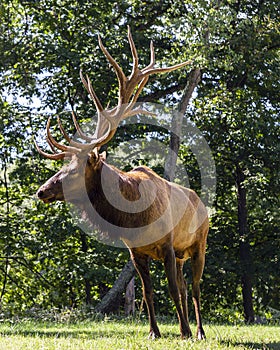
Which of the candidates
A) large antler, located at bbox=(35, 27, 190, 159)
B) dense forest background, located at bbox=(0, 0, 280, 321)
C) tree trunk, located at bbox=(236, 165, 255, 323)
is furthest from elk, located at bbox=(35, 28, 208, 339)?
tree trunk, located at bbox=(236, 165, 255, 323)

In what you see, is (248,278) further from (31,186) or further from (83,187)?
(83,187)

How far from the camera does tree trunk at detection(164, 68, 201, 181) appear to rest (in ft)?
43.7

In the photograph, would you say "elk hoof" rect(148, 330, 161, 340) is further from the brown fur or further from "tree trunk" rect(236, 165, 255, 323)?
"tree trunk" rect(236, 165, 255, 323)

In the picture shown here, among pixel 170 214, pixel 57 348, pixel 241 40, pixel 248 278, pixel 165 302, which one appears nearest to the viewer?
pixel 57 348

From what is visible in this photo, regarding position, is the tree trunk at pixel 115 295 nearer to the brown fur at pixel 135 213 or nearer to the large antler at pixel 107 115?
the brown fur at pixel 135 213

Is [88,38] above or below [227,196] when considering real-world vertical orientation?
above

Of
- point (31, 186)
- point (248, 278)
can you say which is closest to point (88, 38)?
point (31, 186)

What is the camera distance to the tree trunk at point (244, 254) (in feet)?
50.2

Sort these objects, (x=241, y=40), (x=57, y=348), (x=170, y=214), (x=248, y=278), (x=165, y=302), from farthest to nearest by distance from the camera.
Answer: (x=165, y=302) < (x=248, y=278) < (x=241, y=40) < (x=170, y=214) < (x=57, y=348)

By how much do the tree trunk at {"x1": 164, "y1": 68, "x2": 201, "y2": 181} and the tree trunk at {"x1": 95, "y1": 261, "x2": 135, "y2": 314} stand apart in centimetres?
227

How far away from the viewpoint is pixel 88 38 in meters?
15.1

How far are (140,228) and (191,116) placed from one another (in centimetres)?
1000

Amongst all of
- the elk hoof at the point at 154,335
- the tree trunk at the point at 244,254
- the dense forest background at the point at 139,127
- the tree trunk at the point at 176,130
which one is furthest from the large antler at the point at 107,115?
the tree trunk at the point at 244,254

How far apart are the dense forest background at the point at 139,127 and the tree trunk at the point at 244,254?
3 centimetres
